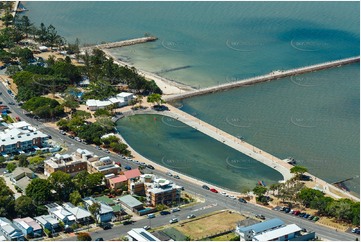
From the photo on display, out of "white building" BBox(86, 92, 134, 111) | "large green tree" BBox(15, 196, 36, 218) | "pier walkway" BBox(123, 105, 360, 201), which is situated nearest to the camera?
"large green tree" BBox(15, 196, 36, 218)

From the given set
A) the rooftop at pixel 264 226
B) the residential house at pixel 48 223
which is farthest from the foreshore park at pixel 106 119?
the residential house at pixel 48 223

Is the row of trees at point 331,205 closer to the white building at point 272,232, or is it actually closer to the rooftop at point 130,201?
the white building at point 272,232

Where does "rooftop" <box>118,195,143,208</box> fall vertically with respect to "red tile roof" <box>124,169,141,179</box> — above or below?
below

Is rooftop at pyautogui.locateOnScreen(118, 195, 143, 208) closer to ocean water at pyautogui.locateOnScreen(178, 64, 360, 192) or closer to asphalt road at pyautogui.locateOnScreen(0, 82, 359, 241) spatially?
asphalt road at pyautogui.locateOnScreen(0, 82, 359, 241)

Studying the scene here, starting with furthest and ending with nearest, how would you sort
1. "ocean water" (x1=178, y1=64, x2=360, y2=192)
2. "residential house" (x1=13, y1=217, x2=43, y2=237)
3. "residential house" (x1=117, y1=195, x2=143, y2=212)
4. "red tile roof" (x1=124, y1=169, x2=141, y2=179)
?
"ocean water" (x1=178, y1=64, x2=360, y2=192)
"red tile roof" (x1=124, y1=169, x2=141, y2=179)
"residential house" (x1=117, y1=195, x2=143, y2=212)
"residential house" (x1=13, y1=217, x2=43, y2=237)

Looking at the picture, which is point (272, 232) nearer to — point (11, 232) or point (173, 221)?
point (173, 221)

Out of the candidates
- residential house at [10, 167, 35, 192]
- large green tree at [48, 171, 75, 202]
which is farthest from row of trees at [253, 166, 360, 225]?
residential house at [10, 167, 35, 192]

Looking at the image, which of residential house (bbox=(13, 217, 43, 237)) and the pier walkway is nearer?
residential house (bbox=(13, 217, 43, 237))
